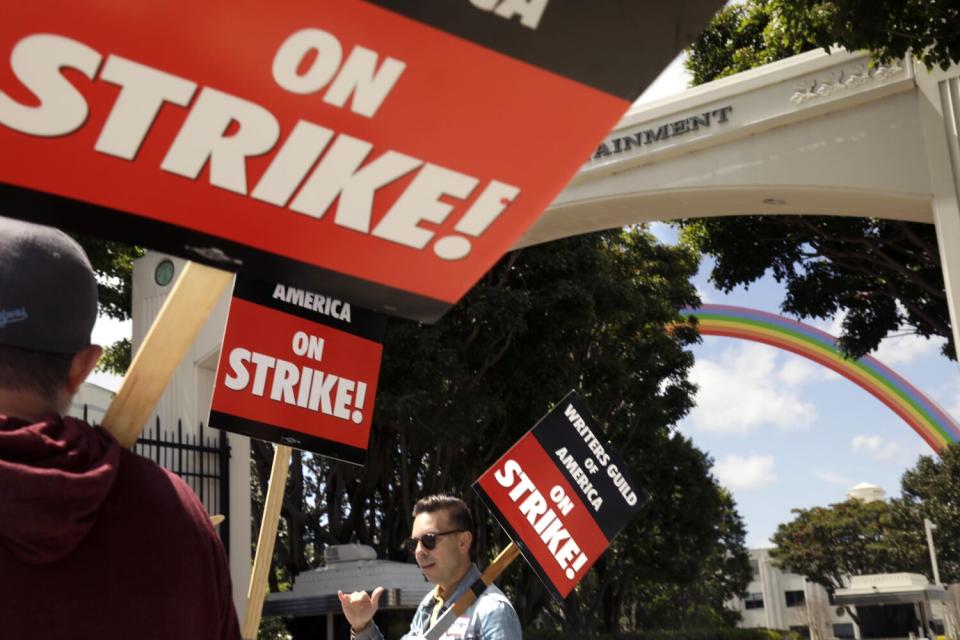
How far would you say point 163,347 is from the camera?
4.52ft

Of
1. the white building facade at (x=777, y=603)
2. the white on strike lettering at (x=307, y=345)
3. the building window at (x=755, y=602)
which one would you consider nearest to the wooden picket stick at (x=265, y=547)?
the white on strike lettering at (x=307, y=345)

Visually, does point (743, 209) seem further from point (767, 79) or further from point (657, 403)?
point (657, 403)

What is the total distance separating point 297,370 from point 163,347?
258 centimetres

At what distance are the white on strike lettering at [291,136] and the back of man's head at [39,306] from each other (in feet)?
0.77

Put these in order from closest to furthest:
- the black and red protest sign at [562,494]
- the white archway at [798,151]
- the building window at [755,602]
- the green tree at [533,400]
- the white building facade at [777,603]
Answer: the black and red protest sign at [562,494], the white archway at [798,151], the green tree at [533,400], the white building facade at [777,603], the building window at [755,602]

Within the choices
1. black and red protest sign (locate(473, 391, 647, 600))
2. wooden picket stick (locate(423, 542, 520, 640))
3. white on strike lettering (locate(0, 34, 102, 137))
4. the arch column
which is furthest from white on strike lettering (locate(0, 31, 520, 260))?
the arch column

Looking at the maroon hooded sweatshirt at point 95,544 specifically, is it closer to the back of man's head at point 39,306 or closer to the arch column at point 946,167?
the back of man's head at point 39,306

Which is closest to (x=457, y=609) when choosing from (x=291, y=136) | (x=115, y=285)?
(x=291, y=136)

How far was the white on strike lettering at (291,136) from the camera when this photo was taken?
1061mm

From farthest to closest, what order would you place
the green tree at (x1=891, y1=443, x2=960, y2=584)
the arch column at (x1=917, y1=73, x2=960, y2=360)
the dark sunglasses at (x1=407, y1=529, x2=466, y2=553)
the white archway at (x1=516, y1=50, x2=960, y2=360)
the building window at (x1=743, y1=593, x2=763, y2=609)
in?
the building window at (x1=743, y1=593, x2=763, y2=609)
the green tree at (x1=891, y1=443, x2=960, y2=584)
the white archway at (x1=516, y1=50, x2=960, y2=360)
the arch column at (x1=917, y1=73, x2=960, y2=360)
the dark sunglasses at (x1=407, y1=529, x2=466, y2=553)

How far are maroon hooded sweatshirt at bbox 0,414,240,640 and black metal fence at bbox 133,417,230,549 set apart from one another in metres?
7.63

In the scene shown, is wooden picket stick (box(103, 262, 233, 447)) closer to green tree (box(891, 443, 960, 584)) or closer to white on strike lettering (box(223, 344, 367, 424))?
white on strike lettering (box(223, 344, 367, 424))

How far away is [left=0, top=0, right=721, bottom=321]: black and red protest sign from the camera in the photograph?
1.06 meters

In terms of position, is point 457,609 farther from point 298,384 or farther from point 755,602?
point 755,602
